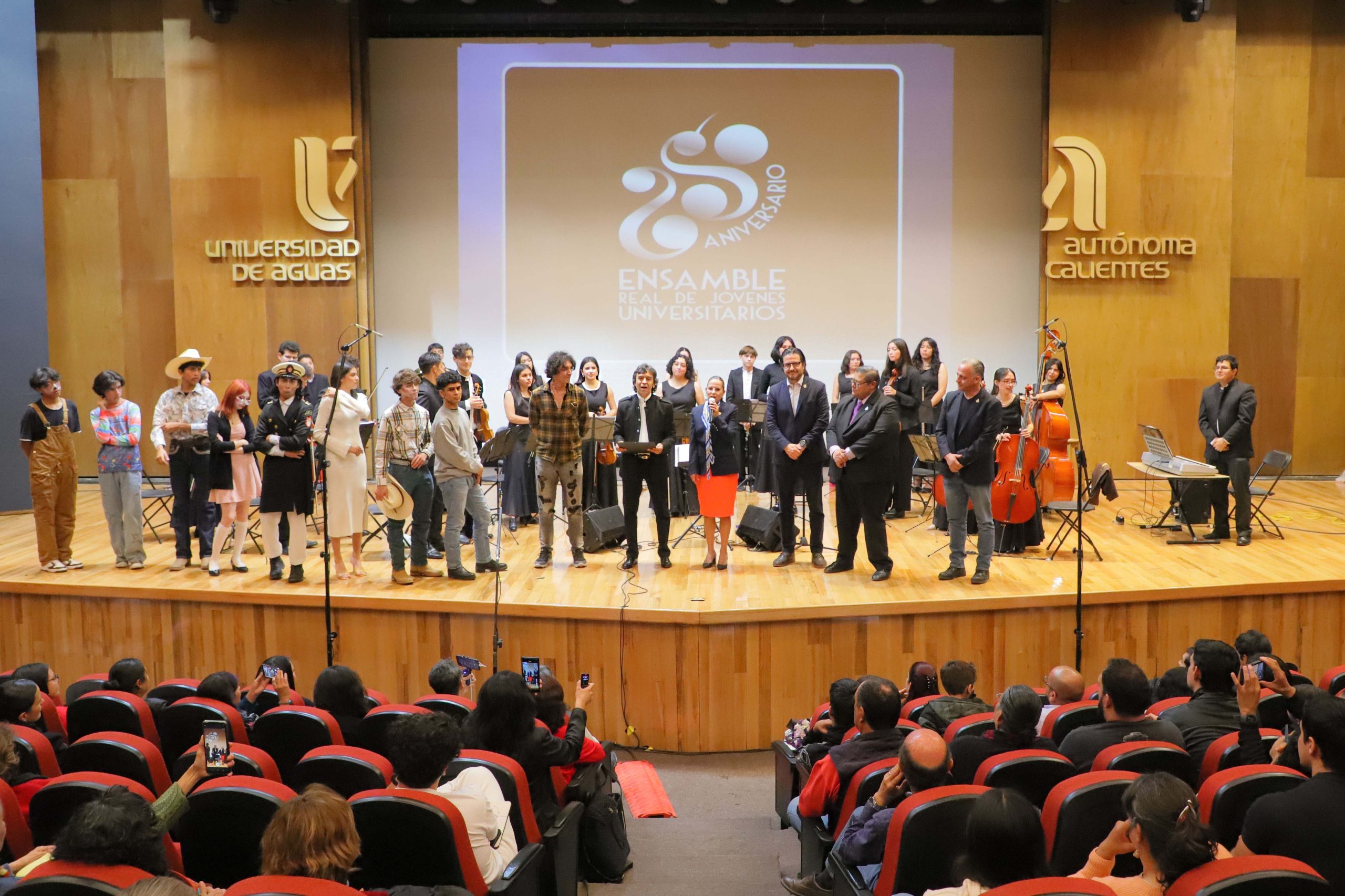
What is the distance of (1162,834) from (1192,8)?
32.5 feet

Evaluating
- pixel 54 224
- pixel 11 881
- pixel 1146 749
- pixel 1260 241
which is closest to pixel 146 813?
pixel 11 881

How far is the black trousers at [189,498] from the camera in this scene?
7344 mm

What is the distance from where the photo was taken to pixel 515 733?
3.72 m

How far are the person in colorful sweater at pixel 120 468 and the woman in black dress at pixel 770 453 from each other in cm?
415

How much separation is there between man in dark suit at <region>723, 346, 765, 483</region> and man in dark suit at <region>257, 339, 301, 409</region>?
3.47 metres

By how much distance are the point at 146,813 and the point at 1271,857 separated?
7.90ft

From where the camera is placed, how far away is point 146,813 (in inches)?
97.0

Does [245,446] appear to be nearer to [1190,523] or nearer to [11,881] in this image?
[11,881]

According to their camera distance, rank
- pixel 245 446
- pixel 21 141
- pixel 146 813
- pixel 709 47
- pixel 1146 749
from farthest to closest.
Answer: pixel 709 47, pixel 21 141, pixel 245 446, pixel 1146 749, pixel 146 813

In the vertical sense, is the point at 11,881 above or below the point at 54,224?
below

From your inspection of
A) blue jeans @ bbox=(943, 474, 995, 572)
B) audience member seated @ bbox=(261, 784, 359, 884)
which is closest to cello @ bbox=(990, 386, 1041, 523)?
blue jeans @ bbox=(943, 474, 995, 572)

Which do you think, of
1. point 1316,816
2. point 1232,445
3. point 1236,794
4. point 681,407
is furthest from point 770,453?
point 1316,816

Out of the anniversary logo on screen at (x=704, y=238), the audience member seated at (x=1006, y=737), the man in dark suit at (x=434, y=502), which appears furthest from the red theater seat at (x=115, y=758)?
the anniversary logo on screen at (x=704, y=238)

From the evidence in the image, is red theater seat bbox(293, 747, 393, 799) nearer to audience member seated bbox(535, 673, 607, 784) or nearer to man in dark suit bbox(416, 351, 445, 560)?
audience member seated bbox(535, 673, 607, 784)
